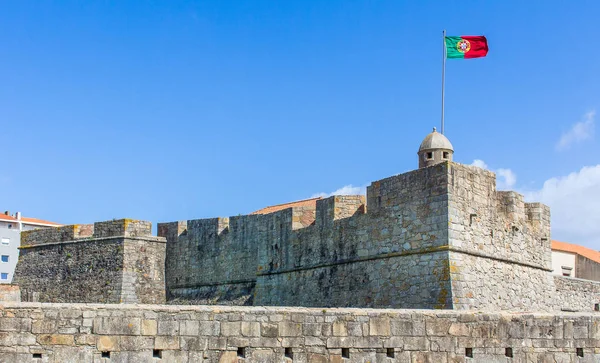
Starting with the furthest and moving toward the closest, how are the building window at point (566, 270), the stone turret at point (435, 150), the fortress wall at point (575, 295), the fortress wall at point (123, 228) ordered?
1. the building window at point (566, 270)
2. the fortress wall at point (123, 228)
3. the fortress wall at point (575, 295)
4. the stone turret at point (435, 150)

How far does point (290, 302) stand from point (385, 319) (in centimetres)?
1179

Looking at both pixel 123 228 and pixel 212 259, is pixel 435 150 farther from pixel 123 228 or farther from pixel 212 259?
pixel 123 228

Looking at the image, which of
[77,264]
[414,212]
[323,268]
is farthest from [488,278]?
[77,264]

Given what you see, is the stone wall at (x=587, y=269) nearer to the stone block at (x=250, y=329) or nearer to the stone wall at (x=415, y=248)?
the stone wall at (x=415, y=248)

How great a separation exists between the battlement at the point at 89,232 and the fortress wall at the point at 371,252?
19.1 feet

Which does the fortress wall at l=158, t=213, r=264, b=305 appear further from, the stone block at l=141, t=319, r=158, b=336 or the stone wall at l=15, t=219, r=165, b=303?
the stone block at l=141, t=319, r=158, b=336

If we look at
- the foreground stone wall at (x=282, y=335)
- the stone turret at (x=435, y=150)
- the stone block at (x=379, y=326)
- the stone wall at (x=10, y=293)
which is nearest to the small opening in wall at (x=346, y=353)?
the foreground stone wall at (x=282, y=335)

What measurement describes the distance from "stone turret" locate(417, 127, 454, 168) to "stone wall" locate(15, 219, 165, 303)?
36.9 feet

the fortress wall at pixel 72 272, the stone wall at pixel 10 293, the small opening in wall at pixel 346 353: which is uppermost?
the fortress wall at pixel 72 272

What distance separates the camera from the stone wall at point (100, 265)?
Result: 95.8 ft

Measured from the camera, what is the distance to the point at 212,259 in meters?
28.9

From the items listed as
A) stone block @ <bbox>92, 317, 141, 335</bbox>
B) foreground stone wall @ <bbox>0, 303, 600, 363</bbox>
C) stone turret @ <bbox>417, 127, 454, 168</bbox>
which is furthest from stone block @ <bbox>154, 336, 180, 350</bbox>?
stone turret @ <bbox>417, 127, 454, 168</bbox>

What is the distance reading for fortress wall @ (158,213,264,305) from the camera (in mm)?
27281

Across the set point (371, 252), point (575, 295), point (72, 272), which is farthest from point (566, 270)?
point (72, 272)
